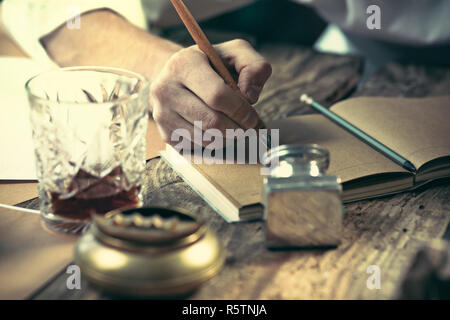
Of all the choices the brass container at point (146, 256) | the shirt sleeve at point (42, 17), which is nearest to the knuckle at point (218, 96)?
the brass container at point (146, 256)

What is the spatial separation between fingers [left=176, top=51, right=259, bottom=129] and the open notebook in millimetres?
83

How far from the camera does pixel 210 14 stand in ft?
5.53

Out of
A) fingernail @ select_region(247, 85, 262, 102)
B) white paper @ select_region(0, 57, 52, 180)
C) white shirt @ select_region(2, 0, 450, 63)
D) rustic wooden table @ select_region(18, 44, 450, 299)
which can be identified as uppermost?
white shirt @ select_region(2, 0, 450, 63)

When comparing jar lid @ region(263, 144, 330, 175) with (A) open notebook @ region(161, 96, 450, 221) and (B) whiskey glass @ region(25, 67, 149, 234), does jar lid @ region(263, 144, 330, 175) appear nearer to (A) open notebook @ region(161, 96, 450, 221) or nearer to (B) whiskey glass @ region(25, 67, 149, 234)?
(A) open notebook @ region(161, 96, 450, 221)

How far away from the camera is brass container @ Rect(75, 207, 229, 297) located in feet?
1.79

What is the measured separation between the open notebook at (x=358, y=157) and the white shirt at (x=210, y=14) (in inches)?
20.8

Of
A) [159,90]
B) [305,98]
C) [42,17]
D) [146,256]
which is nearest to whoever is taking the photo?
[146,256]

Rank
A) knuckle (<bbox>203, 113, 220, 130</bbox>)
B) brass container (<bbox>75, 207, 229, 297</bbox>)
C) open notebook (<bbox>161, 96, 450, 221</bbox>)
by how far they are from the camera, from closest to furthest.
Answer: brass container (<bbox>75, 207, 229, 297</bbox>) < open notebook (<bbox>161, 96, 450, 221</bbox>) < knuckle (<bbox>203, 113, 220, 130</bbox>)

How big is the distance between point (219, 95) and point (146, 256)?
1.25 feet

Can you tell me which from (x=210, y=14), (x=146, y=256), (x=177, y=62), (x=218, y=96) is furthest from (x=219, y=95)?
(x=210, y=14)

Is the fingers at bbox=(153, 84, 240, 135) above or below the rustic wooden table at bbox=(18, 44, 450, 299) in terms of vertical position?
above

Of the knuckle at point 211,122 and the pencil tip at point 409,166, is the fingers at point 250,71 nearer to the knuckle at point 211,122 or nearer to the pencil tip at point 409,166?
the knuckle at point 211,122

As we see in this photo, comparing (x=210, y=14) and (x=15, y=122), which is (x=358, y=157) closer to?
(x=15, y=122)

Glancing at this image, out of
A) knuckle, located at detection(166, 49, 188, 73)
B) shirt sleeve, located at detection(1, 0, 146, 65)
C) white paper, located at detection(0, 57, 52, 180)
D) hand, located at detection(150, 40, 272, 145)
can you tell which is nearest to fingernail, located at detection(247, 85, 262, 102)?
hand, located at detection(150, 40, 272, 145)
